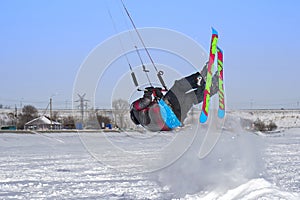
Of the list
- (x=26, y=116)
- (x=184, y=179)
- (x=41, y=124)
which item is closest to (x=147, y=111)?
(x=184, y=179)

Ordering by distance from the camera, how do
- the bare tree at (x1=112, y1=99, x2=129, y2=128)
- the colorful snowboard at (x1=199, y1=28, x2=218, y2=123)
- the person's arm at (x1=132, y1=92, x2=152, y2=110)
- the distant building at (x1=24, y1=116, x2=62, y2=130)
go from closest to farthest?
the person's arm at (x1=132, y1=92, x2=152, y2=110)
the colorful snowboard at (x1=199, y1=28, x2=218, y2=123)
the bare tree at (x1=112, y1=99, x2=129, y2=128)
the distant building at (x1=24, y1=116, x2=62, y2=130)

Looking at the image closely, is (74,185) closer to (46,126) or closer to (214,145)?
(214,145)

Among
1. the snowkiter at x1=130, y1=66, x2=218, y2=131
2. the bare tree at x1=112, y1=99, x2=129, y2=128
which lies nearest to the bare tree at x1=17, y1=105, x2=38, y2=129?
the bare tree at x1=112, y1=99, x2=129, y2=128

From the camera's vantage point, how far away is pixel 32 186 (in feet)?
40.2

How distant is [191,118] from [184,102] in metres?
Answer: 1.38

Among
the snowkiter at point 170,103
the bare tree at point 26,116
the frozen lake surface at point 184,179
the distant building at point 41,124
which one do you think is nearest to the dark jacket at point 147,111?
the snowkiter at point 170,103

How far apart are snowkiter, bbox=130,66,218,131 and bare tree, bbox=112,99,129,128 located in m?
1.42

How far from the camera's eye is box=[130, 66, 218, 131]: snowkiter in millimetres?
11547

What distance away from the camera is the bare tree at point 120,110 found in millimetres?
13401

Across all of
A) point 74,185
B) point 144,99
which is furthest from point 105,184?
point 144,99

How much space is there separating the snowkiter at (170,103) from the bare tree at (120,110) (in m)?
1.42

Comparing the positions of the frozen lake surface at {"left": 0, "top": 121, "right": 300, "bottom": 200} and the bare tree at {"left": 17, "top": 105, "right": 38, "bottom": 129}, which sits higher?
the bare tree at {"left": 17, "top": 105, "right": 38, "bottom": 129}

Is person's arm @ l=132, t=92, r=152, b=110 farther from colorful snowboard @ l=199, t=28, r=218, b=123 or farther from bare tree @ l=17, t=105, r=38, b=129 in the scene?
bare tree @ l=17, t=105, r=38, b=129

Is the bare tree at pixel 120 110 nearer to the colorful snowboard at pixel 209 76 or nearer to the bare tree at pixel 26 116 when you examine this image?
the colorful snowboard at pixel 209 76
